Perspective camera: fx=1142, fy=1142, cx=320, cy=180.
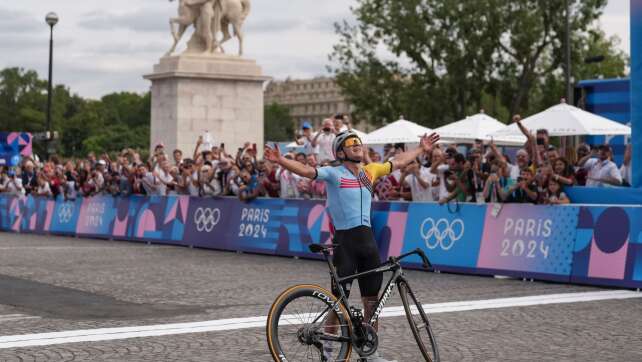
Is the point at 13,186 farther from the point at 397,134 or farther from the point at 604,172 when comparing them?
the point at 604,172

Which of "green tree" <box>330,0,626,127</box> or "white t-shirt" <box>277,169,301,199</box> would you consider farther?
"green tree" <box>330,0,626,127</box>

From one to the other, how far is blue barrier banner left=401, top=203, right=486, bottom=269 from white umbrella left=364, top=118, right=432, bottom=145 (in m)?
6.92

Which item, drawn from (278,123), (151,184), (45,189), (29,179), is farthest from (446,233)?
(278,123)

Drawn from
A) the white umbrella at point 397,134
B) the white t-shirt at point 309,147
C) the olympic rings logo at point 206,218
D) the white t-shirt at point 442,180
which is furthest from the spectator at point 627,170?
the olympic rings logo at point 206,218

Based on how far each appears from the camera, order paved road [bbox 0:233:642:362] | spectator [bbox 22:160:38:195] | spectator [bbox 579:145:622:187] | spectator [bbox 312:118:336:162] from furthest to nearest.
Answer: spectator [bbox 22:160:38:195] → spectator [bbox 312:118:336:162] → spectator [bbox 579:145:622:187] → paved road [bbox 0:233:642:362]

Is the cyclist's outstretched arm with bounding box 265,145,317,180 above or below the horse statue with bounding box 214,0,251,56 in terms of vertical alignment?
below

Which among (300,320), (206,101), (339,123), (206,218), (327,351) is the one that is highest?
(206,101)

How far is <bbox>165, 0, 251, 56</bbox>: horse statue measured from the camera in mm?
34562

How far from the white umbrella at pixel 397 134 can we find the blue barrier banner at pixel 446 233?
6.92 meters

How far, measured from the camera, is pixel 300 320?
7.69 m

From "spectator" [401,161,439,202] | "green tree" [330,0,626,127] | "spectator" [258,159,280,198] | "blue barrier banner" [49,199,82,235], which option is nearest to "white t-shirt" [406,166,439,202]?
"spectator" [401,161,439,202]

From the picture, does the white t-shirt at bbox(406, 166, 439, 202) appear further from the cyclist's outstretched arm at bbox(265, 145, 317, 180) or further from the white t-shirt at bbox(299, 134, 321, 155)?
the cyclist's outstretched arm at bbox(265, 145, 317, 180)

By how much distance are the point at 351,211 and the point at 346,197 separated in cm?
12

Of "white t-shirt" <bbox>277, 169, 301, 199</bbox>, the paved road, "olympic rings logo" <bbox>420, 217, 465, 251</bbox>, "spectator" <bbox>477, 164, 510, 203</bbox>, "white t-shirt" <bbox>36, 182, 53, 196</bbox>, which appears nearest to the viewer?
the paved road
